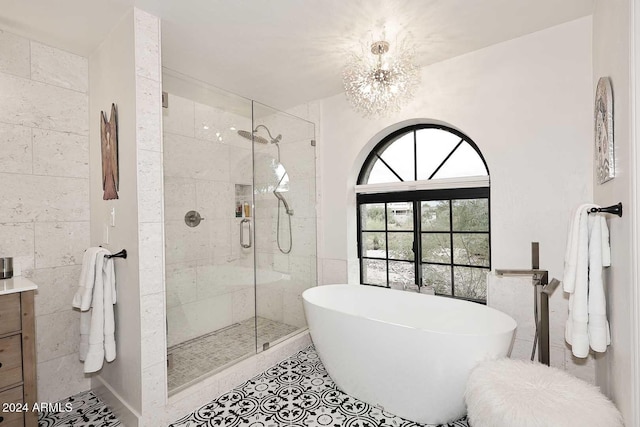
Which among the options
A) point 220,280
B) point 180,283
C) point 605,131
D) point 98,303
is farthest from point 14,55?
point 605,131

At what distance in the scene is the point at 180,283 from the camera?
2.35 metres

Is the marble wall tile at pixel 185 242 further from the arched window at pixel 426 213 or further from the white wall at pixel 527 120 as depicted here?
the white wall at pixel 527 120

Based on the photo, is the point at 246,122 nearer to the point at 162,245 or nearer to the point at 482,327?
the point at 162,245

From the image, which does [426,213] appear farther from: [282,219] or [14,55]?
[14,55]

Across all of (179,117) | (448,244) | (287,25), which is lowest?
(448,244)

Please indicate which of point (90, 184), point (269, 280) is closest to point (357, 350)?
point (269, 280)

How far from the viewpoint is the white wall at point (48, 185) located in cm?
212

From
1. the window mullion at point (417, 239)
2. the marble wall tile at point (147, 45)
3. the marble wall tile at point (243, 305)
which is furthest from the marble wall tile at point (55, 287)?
the window mullion at point (417, 239)

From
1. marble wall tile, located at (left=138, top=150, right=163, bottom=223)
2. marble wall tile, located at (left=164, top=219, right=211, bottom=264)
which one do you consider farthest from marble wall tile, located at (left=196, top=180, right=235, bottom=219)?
marble wall tile, located at (left=138, top=150, right=163, bottom=223)

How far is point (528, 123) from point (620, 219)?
45.8 inches

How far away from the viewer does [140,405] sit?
74.8 inches

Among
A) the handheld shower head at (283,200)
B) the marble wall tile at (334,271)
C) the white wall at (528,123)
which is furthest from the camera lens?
the marble wall tile at (334,271)

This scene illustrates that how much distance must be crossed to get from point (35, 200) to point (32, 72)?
901 mm

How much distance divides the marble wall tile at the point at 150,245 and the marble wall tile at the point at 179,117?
2.40 ft
